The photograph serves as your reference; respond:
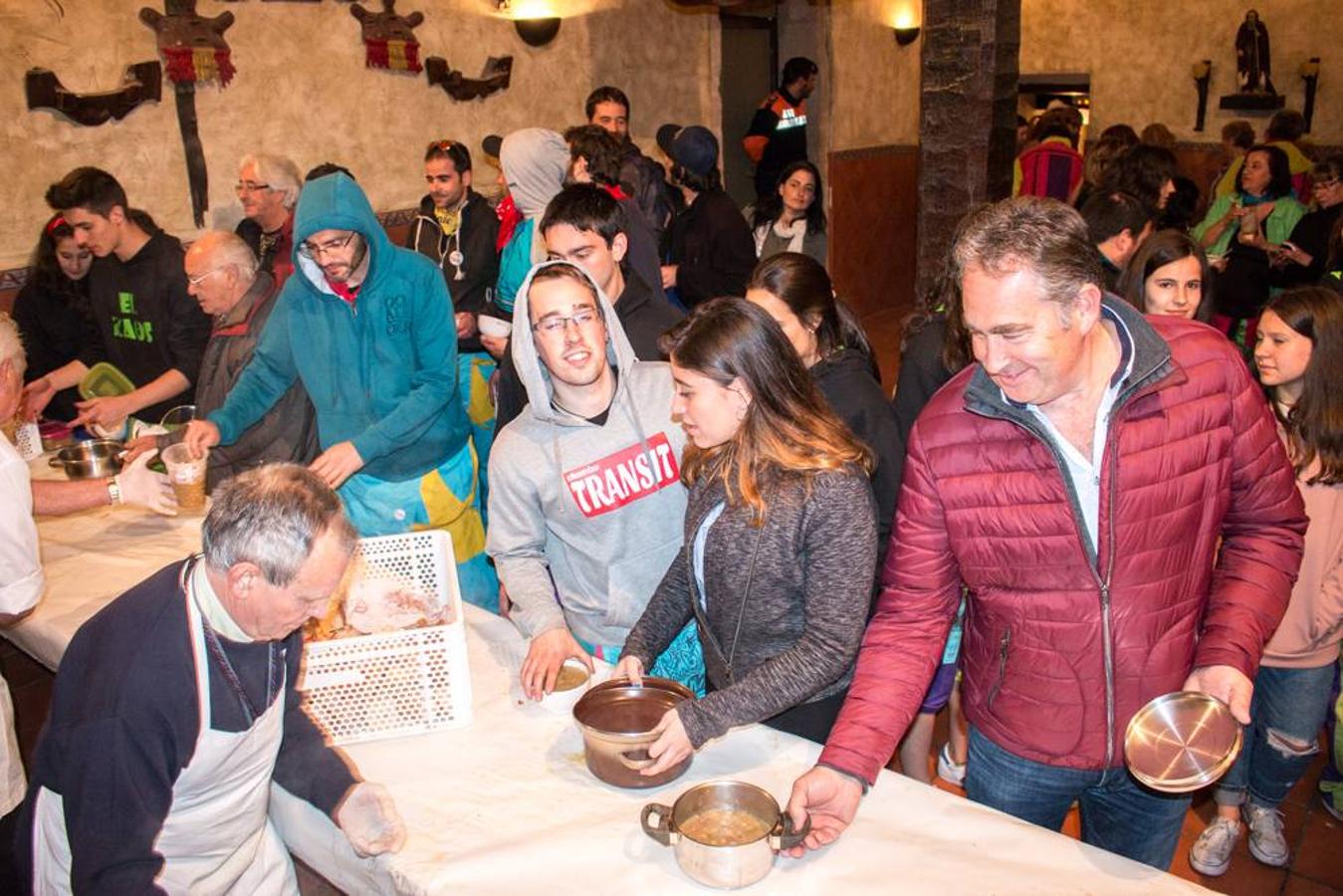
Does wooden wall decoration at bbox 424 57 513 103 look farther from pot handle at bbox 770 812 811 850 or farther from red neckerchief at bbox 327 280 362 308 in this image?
pot handle at bbox 770 812 811 850

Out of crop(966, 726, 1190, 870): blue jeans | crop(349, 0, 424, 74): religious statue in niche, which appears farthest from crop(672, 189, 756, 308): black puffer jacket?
crop(966, 726, 1190, 870): blue jeans

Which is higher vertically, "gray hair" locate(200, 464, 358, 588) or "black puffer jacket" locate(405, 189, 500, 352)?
"black puffer jacket" locate(405, 189, 500, 352)

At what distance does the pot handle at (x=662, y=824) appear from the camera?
1.62 meters

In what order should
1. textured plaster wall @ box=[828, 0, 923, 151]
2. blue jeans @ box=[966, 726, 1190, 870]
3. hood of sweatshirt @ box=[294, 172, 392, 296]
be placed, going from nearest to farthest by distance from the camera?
blue jeans @ box=[966, 726, 1190, 870], hood of sweatshirt @ box=[294, 172, 392, 296], textured plaster wall @ box=[828, 0, 923, 151]

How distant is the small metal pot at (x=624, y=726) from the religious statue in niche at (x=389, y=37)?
4938 millimetres

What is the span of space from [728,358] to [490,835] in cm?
96

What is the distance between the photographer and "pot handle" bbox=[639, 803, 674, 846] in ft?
5.32

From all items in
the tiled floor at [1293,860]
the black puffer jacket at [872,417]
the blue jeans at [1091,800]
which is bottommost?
the tiled floor at [1293,860]

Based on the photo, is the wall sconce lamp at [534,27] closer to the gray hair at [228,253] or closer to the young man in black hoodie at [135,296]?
the young man in black hoodie at [135,296]

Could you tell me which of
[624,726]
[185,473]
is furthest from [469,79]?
[624,726]

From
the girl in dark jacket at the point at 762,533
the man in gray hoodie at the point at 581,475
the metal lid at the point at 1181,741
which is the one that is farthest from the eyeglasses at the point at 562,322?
the metal lid at the point at 1181,741

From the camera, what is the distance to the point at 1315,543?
8.46 ft

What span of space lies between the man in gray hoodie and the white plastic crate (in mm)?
251

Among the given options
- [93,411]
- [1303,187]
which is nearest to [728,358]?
[93,411]
